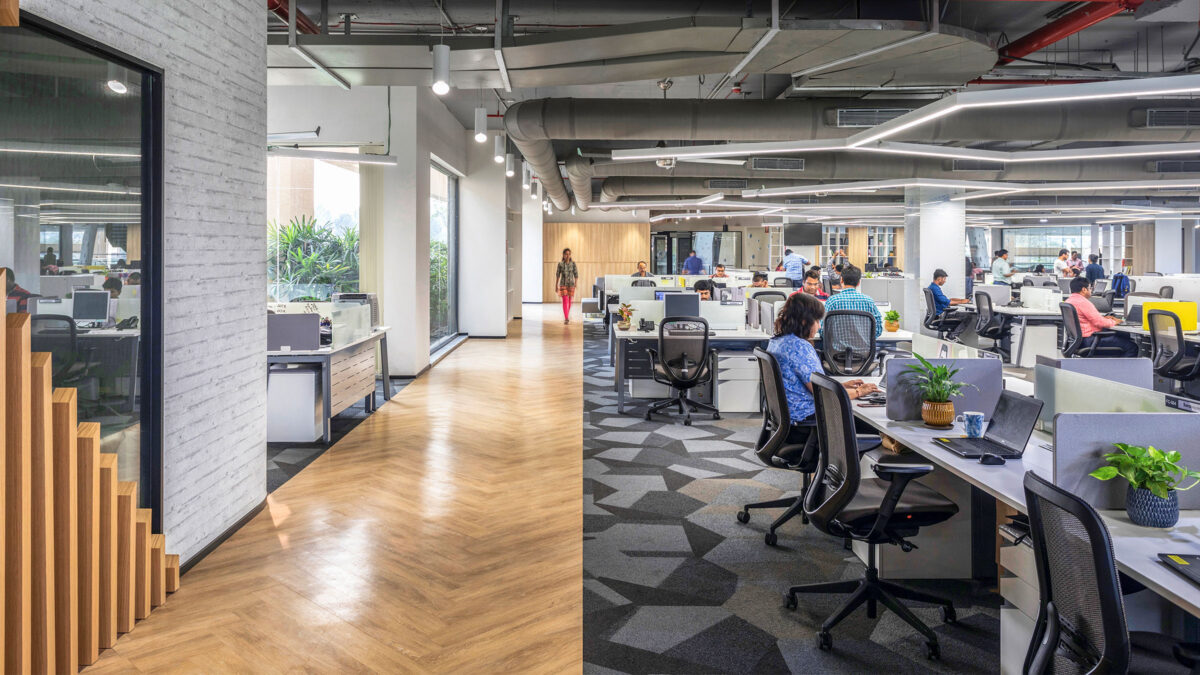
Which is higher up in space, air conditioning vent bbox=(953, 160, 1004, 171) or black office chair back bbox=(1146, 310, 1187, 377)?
air conditioning vent bbox=(953, 160, 1004, 171)

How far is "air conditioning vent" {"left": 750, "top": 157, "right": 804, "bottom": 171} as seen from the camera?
36.2ft

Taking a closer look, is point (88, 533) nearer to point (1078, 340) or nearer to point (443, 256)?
point (1078, 340)

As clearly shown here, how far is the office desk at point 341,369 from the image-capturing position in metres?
6.50

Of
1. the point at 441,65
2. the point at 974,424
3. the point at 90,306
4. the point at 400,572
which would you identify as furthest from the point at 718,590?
the point at 441,65

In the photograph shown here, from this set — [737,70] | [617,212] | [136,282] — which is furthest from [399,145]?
[617,212]

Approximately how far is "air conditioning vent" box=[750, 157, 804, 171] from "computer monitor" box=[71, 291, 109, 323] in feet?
29.4

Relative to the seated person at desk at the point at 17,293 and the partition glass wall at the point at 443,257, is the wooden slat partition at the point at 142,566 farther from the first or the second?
the partition glass wall at the point at 443,257

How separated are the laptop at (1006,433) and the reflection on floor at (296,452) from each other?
4.19 metres

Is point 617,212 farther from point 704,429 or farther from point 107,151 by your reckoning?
point 107,151

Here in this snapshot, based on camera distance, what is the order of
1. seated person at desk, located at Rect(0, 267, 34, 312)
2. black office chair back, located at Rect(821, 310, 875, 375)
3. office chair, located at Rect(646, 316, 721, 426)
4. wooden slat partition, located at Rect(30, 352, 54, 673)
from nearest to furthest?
1. wooden slat partition, located at Rect(30, 352, 54, 673)
2. seated person at desk, located at Rect(0, 267, 34, 312)
3. black office chair back, located at Rect(821, 310, 875, 375)
4. office chair, located at Rect(646, 316, 721, 426)

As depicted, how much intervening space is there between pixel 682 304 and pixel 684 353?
995mm

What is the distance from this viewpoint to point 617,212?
26.6 meters

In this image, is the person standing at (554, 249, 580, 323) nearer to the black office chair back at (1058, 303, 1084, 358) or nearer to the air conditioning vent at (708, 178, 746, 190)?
the air conditioning vent at (708, 178, 746, 190)

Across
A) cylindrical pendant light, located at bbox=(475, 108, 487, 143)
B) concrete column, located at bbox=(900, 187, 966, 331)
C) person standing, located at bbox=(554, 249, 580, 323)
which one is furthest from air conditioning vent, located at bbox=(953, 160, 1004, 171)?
cylindrical pendant light, located at bbox=(475, 108, 487, 143)
